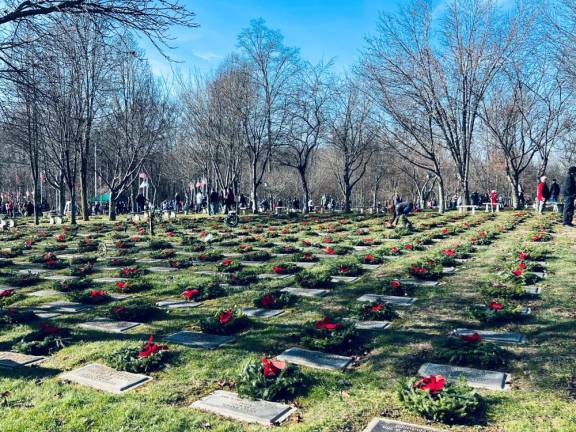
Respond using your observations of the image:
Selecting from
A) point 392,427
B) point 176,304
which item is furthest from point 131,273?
point 392,427

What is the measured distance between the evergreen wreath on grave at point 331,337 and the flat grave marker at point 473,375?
854mm

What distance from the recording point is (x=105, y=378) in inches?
161

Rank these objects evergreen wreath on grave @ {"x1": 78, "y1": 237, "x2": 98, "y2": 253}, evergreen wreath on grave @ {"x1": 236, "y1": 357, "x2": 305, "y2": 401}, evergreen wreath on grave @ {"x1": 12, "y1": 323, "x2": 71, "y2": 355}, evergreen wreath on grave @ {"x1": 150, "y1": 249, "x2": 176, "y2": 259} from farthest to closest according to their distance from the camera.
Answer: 1. evergreen wreath on grave @ {"x1": 78, "y1": 237, "x2": 98, "y2": 253}
2. evergreen wreath on grave @ {"x1": 150, "y1": 249, "x2": 176, "y2": 259}
3. evergreen wreath on grave @ {"x1": 12, "y1": 323, "x2": 71, "y2": 355}
4. evergreen wreath on grave @ {"x1": 236, "y1": 357, "x2": 305, "y2": 401}

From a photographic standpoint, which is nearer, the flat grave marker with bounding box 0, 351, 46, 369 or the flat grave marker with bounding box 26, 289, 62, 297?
the flat grave marker with bounding box 0, 351, 46, 369

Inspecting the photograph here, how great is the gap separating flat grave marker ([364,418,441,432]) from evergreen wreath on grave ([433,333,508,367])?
1.23 m

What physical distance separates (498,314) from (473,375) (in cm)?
175

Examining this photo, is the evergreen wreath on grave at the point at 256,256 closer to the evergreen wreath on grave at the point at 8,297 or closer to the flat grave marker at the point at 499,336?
the evergreen wreath on grave at the point at 8,297

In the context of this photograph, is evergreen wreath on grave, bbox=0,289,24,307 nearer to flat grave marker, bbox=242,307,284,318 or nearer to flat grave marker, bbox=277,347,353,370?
flat grave marker, bbox=242,307,284,318

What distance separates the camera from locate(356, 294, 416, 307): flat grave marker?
21.1 ft

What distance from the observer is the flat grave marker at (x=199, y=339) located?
4912mm

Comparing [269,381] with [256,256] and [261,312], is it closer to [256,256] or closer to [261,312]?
[261,312]

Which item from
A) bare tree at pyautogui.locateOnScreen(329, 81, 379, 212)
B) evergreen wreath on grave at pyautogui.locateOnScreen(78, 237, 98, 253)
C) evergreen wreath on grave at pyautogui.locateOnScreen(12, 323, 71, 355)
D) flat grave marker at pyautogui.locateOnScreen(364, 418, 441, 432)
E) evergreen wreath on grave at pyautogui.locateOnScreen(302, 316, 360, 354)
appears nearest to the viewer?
flat grave marker at pyautogui.locateOnScreen(364, 418, 441, 432)

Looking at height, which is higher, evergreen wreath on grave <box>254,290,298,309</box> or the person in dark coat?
the person in dark coat

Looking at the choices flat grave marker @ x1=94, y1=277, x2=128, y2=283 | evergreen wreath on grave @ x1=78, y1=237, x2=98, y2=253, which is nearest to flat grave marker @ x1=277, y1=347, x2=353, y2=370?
flat grave marker @ x1=94, y1=277, x2=128, y2=283
